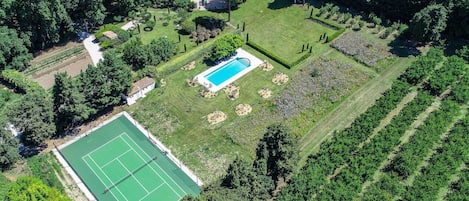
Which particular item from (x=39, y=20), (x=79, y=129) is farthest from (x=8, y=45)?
(x=79, y=129)

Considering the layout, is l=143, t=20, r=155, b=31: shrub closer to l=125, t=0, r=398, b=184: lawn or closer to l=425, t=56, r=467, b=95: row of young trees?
l=125, t=0, r=398, b=184: lawn

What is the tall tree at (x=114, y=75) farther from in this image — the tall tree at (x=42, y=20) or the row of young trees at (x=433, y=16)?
the row of young trees at (x=433, y=16)

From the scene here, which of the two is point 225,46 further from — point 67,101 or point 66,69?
point 67,101

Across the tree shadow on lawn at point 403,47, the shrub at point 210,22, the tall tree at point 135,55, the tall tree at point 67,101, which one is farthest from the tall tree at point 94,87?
the tree shadow on lawn at point 403,47

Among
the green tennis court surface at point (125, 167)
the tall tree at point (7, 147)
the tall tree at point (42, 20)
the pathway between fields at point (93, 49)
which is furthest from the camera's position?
the pathway between fields at point (93, 49)

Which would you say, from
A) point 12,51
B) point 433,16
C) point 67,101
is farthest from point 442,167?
point 12,51

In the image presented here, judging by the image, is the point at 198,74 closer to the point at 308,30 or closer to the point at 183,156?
the point at 183,156
